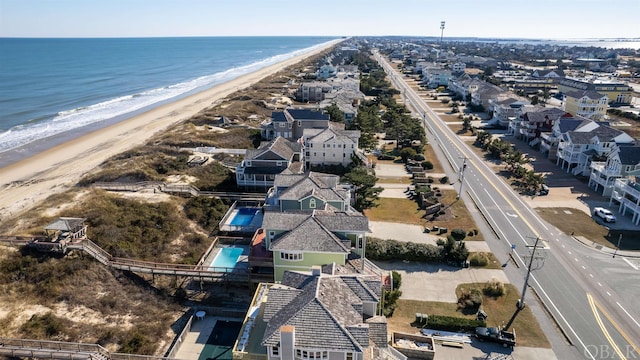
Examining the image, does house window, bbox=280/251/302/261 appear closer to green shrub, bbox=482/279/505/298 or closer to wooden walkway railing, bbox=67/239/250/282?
wooden walkway railing, bbox=67/239/250/282

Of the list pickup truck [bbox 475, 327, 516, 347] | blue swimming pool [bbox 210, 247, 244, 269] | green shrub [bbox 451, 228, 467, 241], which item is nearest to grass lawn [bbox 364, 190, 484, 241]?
green shrub [bbox 451, 228, 467, 241]

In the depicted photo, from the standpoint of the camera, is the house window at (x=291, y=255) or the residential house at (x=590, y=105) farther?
the residential house at (x=590, y=105)

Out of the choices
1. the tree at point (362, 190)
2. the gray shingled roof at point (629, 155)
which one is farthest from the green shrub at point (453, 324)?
the gray shingled roof at point (629, 155)

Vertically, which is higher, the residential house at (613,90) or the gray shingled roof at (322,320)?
the residential house at (613,90)

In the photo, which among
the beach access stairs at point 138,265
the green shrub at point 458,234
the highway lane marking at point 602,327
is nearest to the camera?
the highway lane marking at point 602,327

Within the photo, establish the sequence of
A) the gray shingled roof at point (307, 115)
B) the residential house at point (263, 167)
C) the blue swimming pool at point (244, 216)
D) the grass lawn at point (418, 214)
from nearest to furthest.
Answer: the blue swimming pool at point (244, 216)
the grass lawn at point (418, 214)
the residential house at point (263, 167)
the gray shingled roof at point (307, 115)

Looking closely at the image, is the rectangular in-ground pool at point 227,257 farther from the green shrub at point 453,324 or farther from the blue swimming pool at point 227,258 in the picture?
the green shrub at point 453,324

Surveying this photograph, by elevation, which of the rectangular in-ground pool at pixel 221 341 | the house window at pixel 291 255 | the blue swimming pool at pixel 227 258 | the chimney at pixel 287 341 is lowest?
the rectangular in-ground pool at pixel 221 341
